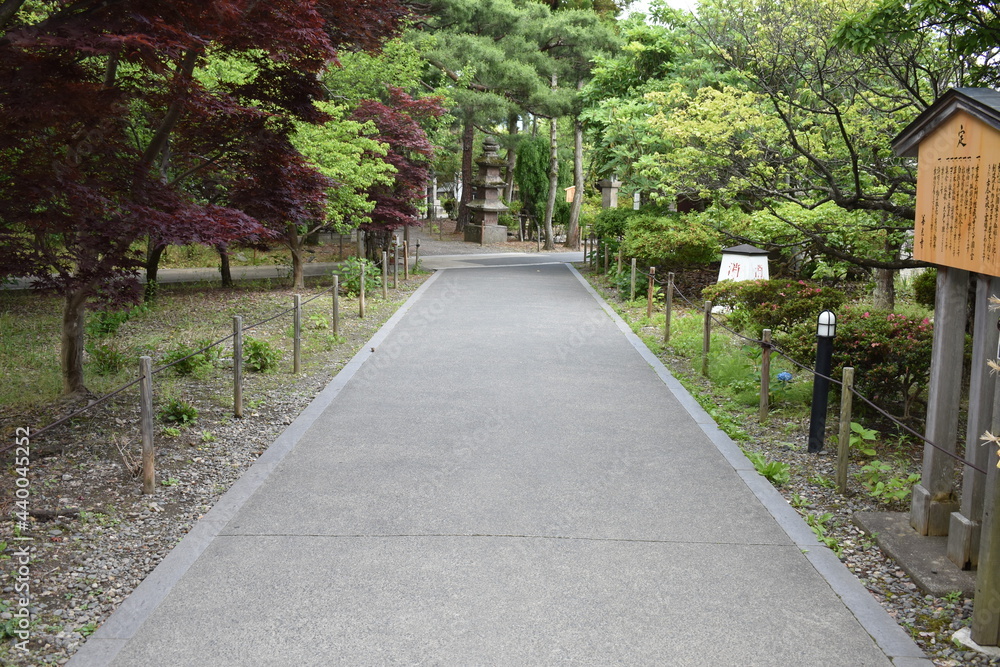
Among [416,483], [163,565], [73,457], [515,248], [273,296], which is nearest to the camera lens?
[163,565]

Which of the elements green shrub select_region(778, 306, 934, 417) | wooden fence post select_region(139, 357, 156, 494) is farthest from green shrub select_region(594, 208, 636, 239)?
wooden fence post select_region(139, 357, 156, 494)

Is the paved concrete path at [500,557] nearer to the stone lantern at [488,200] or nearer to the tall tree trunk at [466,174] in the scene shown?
the stone lantern at [488,200]

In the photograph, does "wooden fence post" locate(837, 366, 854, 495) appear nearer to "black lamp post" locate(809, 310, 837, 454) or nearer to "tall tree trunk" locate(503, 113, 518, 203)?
"black lamp post" locate(809, 310, 837, 454)

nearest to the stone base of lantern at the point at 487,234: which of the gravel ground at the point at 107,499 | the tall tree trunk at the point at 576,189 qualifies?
the tall tree trunk at the point at 576,189

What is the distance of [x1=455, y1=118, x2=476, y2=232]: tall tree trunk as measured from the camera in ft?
143

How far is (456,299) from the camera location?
1905 cm

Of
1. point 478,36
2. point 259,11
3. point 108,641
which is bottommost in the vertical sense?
point 108,641

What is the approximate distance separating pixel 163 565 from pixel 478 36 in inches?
1181

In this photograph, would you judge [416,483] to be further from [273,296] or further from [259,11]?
[273,296]

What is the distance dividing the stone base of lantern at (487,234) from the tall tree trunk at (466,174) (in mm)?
2149

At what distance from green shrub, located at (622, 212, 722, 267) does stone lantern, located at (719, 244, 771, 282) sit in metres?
1.03

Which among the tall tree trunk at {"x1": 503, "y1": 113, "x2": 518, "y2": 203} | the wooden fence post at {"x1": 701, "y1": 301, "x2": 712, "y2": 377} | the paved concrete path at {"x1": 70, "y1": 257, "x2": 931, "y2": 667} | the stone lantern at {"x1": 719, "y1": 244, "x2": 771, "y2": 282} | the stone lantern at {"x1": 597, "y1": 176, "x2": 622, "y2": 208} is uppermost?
the tall tree trunk at {"x1": 503, "y1": 113, "x2": 518, "y2": 203}

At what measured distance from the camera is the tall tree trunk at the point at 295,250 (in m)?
19.2

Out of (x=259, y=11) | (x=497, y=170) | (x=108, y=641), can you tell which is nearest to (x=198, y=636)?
(x=108, y=641)
